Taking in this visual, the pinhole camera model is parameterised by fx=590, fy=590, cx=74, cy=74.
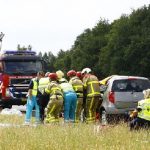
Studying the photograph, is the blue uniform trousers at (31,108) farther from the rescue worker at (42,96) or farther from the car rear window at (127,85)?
the car rear window at (127,85)

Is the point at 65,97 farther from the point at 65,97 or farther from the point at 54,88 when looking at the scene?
the point at 54,88

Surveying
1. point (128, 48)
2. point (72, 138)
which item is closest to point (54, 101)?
point (72, 138)

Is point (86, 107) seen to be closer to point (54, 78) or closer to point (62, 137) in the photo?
point (54, 78)

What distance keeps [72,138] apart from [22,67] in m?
13.8

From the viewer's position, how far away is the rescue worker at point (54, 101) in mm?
15648

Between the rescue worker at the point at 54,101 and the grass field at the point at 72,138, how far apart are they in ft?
6.49

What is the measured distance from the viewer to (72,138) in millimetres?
11180

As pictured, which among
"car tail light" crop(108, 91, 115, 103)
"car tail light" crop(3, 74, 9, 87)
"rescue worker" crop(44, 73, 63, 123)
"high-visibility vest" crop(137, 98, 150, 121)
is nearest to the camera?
"high-visibility vest" crop(137, 98, 150, 121)

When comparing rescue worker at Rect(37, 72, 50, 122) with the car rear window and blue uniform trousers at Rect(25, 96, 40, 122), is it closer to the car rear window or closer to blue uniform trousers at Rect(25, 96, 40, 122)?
blue uniform trousers at Rect(25, 96, 40, 122)

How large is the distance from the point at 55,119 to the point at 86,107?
4.23 ft

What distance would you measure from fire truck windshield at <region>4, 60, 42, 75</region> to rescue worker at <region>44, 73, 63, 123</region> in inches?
347

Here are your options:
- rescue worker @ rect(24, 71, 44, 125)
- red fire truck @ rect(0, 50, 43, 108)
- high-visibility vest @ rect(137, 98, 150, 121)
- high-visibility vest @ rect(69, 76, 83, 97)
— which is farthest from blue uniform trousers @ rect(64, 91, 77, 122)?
red fire truck @ rect(0, 50, 43, 108)

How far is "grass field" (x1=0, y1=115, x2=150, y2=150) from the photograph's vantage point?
32.6 feet

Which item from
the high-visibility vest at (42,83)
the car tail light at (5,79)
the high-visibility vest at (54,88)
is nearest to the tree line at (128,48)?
the car tail light at (5,79)
